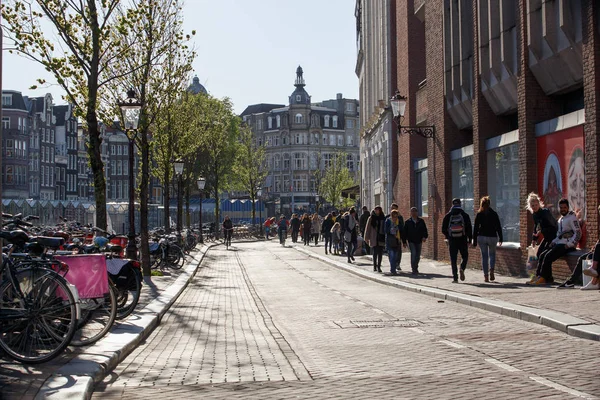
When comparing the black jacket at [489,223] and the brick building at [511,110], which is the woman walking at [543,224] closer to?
the brick building at [511,110]

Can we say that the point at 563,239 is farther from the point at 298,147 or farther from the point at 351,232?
the point at 298,147

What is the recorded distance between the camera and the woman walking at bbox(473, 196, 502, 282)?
62.8 ft

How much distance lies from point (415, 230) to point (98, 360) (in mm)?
15254

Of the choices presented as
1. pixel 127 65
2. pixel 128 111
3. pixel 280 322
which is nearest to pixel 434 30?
pixel 127 65

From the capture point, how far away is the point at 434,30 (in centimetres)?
2997

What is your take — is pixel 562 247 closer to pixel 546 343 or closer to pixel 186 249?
pixel 546 343

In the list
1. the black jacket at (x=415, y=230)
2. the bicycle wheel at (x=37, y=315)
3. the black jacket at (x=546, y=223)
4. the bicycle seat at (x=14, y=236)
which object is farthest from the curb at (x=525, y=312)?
the bicycle seat at (x=14, y=236)

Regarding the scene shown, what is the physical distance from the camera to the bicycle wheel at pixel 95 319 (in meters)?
9.38

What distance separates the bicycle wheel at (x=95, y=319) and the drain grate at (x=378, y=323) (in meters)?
3.31

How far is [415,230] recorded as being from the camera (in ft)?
75.0

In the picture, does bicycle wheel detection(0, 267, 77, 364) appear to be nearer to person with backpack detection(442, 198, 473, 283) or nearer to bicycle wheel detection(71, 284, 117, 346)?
bicycle wheel detection(71, 284, 117, 346)

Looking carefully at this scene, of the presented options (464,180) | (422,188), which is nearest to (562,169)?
(464,180)

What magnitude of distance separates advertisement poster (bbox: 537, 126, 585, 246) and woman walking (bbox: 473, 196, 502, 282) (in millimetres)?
1318

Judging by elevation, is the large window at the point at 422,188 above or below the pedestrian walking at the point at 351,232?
above
